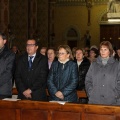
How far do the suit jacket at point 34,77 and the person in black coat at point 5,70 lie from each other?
0.36m

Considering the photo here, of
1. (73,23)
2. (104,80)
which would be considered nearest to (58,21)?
(73,23)

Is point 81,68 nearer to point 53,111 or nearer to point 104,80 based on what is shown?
point 104,80

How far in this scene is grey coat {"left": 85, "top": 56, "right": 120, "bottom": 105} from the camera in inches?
245

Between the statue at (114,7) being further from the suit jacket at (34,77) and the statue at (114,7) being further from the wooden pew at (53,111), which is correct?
the wooden pew at (53,111)

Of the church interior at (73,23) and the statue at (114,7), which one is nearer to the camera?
the statue at (114,7)

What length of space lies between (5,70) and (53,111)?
4.85 feet

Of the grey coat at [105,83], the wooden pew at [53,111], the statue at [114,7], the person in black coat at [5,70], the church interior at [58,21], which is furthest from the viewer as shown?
the church interior at [58,21]

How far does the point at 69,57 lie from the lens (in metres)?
7.12

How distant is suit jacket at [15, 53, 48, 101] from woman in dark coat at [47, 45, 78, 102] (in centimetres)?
25

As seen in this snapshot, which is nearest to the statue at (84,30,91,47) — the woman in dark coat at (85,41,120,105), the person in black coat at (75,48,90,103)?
the person in black coat at (75,48,90,103)

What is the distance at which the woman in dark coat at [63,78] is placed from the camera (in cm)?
682

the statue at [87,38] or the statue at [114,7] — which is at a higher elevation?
the statue at [114,7]

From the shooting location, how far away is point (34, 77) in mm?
7113

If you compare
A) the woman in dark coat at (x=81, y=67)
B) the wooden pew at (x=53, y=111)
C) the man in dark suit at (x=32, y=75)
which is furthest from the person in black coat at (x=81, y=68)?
the wooden pew at (x=53, y=111)
